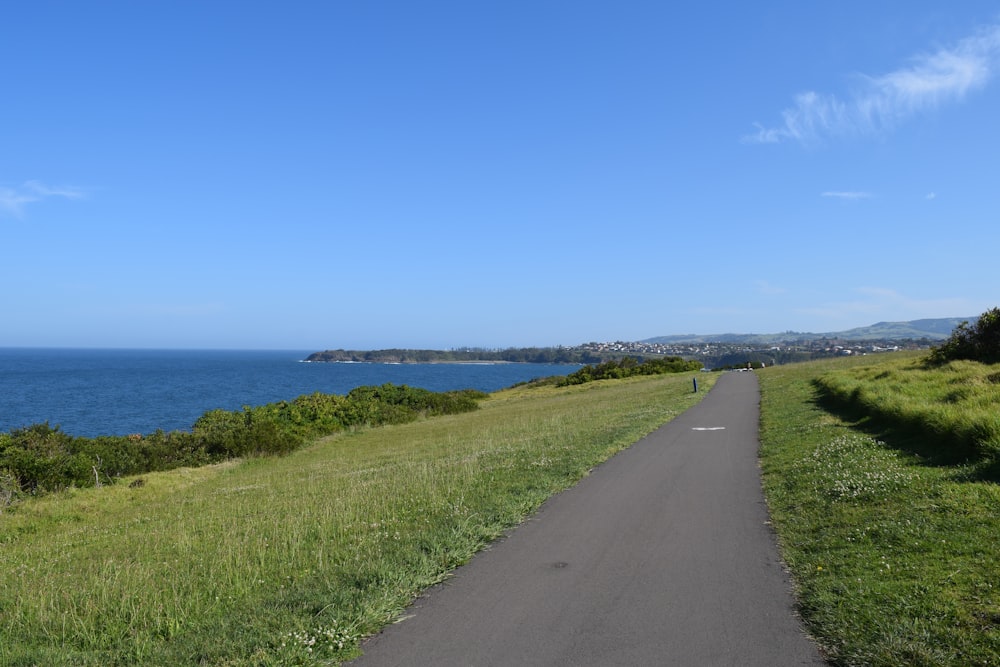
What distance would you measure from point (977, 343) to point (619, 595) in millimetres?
34053

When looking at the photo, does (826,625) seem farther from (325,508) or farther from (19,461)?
(19,461)

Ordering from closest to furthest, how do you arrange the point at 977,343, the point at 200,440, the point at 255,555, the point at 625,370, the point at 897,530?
the point at 897,530 → the point at 255,555 → the point at 200,440 → the point at 977,343 → the point at 625,370

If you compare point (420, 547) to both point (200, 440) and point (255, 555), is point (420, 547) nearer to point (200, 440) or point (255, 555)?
point (255, 555)

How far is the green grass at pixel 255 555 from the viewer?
18.8 ft

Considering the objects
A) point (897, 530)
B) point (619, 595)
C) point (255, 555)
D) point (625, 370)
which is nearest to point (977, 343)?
point (897, 530)

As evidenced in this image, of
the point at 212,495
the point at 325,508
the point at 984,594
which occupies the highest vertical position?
the point at 984,594

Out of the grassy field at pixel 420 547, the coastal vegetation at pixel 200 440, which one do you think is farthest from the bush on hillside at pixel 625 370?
the grassy field at pixel 420 547

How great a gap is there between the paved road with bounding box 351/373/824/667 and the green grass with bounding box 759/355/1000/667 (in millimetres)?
398

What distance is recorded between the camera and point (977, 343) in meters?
31.4

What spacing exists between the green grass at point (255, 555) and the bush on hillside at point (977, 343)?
2204cm

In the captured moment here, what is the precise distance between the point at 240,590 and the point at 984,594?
7.60 meters

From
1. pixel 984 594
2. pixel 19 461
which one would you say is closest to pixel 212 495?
pixel 19 461

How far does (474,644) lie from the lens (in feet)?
17.7

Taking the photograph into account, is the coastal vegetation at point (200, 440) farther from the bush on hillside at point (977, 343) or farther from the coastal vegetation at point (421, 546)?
the bush on hillside at point (977, 343)
